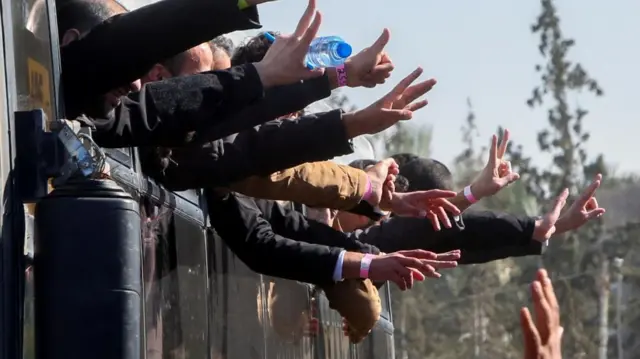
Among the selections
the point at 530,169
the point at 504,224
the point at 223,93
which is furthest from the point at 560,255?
the point at 223,93

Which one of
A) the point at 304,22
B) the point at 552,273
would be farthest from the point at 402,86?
the point at 552,273

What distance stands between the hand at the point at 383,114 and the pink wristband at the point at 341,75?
22 cm

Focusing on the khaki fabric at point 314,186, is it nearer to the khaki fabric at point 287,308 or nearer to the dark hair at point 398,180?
the khaki fabric at point 287,308

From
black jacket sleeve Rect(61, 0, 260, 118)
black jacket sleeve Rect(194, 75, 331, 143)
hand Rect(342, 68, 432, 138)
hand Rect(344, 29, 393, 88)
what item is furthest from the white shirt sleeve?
black jacket sleeve Rect(61, 0, 260, 118)

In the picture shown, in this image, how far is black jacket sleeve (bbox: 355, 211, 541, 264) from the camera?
5156 millimetres

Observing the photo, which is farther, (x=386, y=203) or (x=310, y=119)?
(x=386, y=203)

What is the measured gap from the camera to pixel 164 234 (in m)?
2.93

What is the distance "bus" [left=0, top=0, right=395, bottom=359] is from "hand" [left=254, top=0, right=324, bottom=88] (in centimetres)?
32

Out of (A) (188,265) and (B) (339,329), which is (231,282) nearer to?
(A) (188,265)

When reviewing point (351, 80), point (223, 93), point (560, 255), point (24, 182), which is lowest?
point (24, 182)

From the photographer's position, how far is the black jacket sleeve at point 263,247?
3609 mm

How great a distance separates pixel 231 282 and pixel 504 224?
6.72 feet

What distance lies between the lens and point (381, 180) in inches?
169

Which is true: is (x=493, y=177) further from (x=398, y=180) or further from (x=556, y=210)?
(x=398, y=180)
